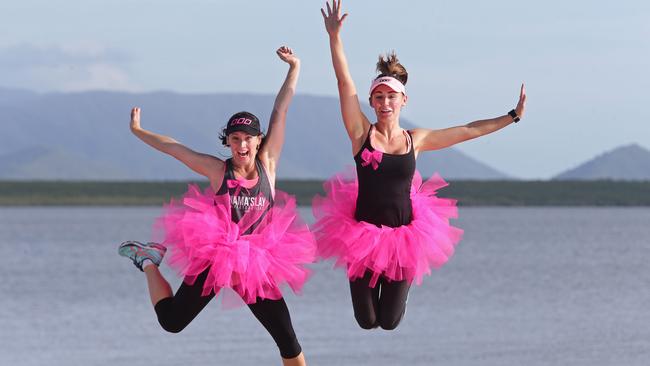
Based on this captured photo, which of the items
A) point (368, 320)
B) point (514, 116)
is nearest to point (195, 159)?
point (368, 320)

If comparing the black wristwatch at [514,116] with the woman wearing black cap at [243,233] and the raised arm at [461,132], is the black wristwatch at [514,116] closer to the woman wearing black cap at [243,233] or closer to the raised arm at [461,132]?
the raised arm at [461,132]

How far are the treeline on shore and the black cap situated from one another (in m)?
102

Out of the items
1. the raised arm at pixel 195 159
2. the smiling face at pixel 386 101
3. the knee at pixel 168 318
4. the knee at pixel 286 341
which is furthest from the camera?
the smiling face at pixel 386 101

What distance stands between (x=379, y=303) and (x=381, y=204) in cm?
78

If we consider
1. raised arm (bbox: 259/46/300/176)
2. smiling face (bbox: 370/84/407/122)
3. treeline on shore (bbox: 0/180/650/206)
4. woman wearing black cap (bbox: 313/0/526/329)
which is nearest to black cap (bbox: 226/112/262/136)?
raised arm (bbox: 259/46/300/176)

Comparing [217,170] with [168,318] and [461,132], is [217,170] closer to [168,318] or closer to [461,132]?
[168,318]

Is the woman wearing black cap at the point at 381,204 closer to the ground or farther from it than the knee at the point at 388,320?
farther from it

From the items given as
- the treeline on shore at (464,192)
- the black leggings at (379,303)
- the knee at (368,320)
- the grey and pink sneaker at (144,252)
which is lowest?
the treeline on shore at (464,192)

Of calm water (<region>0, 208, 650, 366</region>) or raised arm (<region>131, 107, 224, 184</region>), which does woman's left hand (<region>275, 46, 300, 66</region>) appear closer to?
raised arm (<region>131, 107, 224, 184</region>)

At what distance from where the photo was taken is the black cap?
30.6 ft

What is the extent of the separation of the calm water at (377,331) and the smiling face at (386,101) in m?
13.5

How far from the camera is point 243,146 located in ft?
30.7

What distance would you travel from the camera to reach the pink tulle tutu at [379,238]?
32.3 ft

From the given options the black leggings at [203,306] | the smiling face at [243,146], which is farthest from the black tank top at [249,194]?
the black leggings at [203,306]
